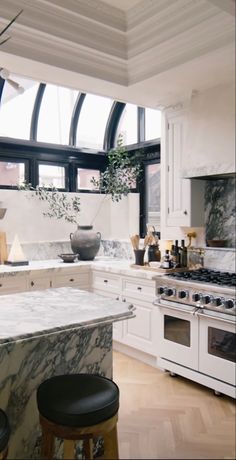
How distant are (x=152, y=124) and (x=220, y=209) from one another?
4.54 ft

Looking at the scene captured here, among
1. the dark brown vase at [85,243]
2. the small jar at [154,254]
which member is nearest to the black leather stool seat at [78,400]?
the small jar at [154,254]

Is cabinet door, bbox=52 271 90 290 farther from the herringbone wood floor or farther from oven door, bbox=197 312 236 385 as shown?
oven door, bbox=197 312 236 385

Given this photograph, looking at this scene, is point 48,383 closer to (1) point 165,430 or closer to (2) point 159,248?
(1) point 165,430

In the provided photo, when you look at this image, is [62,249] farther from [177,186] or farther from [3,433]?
[3,433]

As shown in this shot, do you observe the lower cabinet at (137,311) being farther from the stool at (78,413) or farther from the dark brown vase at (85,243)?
the stool at (78,413)

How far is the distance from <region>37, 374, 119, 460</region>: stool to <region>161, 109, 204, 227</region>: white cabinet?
188 cm

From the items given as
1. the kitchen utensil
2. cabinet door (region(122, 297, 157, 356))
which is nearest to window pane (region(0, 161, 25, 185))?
the kitchen utensil

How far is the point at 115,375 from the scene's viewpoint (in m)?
2.70

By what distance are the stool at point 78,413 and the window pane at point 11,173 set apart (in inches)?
107

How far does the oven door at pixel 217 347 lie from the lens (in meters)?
2.23

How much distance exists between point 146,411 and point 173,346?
0.60m

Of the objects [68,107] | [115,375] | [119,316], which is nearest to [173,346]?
[115,375]

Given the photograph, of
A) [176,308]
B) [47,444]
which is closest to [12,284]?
[176,308]

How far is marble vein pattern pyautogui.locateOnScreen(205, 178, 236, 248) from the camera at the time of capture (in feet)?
9.16
